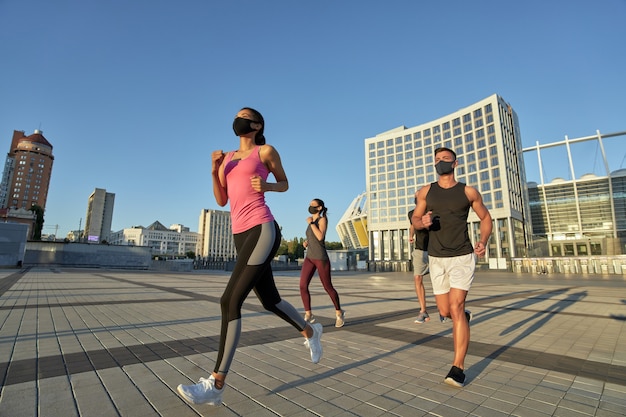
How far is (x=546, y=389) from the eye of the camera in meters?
2.54

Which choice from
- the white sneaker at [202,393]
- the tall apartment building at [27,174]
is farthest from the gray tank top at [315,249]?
the tall apartment building at [27,174]

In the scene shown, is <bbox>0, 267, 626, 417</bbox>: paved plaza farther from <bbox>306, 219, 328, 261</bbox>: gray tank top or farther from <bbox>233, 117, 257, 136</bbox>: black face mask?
<bbox>233, 117, 257, 136</bbox>: black face mask

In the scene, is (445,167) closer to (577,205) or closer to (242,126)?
(242,126)

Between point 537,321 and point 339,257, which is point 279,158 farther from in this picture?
point 339,257

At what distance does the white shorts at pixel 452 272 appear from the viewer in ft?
9.23

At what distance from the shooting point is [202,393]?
2.04m

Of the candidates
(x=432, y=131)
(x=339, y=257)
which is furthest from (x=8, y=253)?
(x=432, y=131)

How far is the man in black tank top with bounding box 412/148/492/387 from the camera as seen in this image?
2.79 metres

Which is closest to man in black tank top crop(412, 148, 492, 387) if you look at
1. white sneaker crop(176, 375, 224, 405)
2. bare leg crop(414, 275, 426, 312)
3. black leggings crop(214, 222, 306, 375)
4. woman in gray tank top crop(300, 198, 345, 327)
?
black leggings crop(214, 222, 306, 375)

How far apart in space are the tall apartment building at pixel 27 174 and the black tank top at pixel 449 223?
5446 inches

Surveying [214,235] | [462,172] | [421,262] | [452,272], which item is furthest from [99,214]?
[452,272]

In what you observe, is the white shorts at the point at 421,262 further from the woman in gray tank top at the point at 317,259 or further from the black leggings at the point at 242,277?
the black leggings at the point at 242,277

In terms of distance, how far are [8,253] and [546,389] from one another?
35272 millimetres

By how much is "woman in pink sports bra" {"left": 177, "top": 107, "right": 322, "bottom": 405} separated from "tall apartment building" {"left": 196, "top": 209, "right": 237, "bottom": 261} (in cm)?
15125
